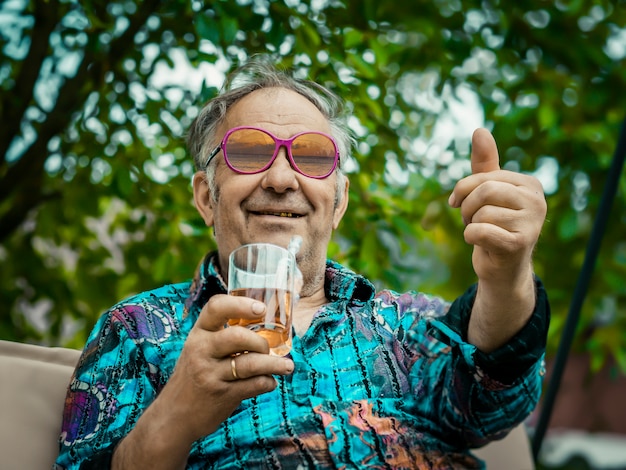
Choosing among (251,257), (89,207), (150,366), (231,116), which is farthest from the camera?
(89,207)

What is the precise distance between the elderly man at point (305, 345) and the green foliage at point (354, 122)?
0.65 meters

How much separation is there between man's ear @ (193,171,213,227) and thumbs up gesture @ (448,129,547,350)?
0.94 meters

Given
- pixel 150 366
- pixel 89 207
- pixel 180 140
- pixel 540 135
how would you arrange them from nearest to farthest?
pixel 150 366, pixel 180 140, pixel 89 207, pixel 540 135

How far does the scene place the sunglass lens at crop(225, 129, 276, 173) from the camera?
1816 mm

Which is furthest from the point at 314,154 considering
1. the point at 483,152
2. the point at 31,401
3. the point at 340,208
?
the point at 31,401

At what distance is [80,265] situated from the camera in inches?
139

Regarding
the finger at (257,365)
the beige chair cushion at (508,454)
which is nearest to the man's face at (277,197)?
the finger at (257,365)

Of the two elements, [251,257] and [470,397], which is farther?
[470,397]

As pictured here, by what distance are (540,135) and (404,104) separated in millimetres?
715

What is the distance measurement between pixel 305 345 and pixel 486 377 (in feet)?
1.58

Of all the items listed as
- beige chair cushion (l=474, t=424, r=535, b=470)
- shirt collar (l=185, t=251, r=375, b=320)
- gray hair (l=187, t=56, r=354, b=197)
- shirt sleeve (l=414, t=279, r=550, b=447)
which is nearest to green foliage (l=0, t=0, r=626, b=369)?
gray hair (l=187, t=56, r=354, b=197)

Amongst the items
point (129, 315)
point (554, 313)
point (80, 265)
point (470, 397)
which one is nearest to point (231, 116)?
point (129, 315)

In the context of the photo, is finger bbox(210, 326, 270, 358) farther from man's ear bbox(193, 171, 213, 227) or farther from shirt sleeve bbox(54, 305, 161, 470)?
man's ear bbox(193, 171, 213, 227)

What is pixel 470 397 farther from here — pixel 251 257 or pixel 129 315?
pixel 129 315
